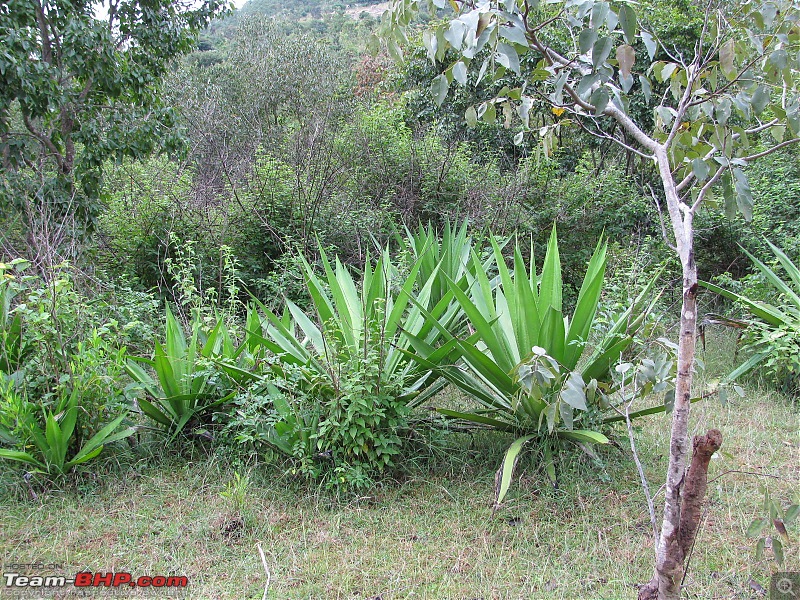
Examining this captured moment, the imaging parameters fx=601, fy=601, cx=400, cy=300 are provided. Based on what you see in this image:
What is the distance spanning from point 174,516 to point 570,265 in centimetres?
602

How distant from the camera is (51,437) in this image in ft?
10.3

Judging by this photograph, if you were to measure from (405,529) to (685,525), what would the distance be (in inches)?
59.6

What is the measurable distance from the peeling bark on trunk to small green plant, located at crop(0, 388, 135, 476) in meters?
2.78

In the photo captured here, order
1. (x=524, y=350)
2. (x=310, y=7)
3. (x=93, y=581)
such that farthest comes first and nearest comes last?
(x=310, y=7)
(x=524, y=350)
(x=93, y=581)

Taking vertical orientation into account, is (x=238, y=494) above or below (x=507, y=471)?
above

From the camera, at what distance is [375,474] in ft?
10.9

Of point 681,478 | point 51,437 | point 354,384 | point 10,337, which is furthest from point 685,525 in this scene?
point 10,337

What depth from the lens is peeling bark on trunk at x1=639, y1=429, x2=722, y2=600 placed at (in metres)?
1.70

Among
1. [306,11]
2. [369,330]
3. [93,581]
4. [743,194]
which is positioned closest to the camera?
[743,194]

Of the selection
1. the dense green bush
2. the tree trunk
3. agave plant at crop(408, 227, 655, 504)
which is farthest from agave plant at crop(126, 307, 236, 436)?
the tree trunk

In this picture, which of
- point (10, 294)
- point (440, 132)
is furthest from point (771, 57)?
point (440, 132)

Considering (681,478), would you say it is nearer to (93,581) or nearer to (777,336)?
(93,581)

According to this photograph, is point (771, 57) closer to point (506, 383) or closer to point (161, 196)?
point (506, 383)

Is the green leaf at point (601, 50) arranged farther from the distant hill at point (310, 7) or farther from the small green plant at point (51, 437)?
the distant hill at point (310, 7)
